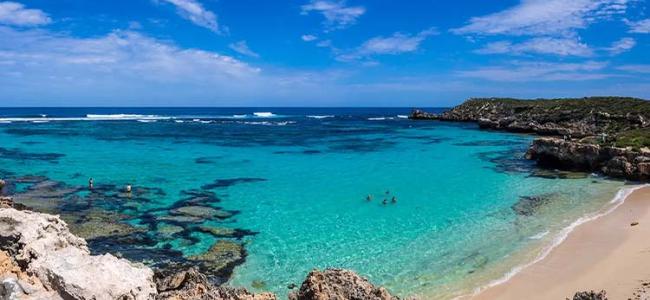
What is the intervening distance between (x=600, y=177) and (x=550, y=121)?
5197cm

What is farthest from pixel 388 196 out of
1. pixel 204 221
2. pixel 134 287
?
pixel 134 287

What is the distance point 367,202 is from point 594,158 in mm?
18189

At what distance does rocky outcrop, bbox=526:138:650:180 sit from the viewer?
100 feet

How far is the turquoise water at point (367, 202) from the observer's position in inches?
640

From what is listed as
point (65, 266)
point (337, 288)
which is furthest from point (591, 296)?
point (65, 266)

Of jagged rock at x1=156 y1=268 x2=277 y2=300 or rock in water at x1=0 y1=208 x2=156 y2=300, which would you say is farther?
jagged rock at x1=156 y1=268 x2=277 y2=300

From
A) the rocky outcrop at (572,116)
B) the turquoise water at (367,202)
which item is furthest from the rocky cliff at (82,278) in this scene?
the rocky outcrop at (572,116)

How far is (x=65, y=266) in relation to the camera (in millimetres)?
7715

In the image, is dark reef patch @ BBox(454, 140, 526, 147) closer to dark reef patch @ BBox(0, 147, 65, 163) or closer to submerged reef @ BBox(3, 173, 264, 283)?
submerged reef @ BBox(3, 173, 264, 283)

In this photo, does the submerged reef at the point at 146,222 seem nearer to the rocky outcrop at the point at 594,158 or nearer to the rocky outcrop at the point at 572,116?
the rocky outcrop at the point at 594,158

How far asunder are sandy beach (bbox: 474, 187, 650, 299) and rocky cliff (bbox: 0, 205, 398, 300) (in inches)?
255

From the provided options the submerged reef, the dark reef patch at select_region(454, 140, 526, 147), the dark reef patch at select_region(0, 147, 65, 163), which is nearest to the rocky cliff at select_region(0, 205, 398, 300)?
the submerged reef

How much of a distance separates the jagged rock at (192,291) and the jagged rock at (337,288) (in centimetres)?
69

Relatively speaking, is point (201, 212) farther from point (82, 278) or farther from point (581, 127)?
point (581, 127)
